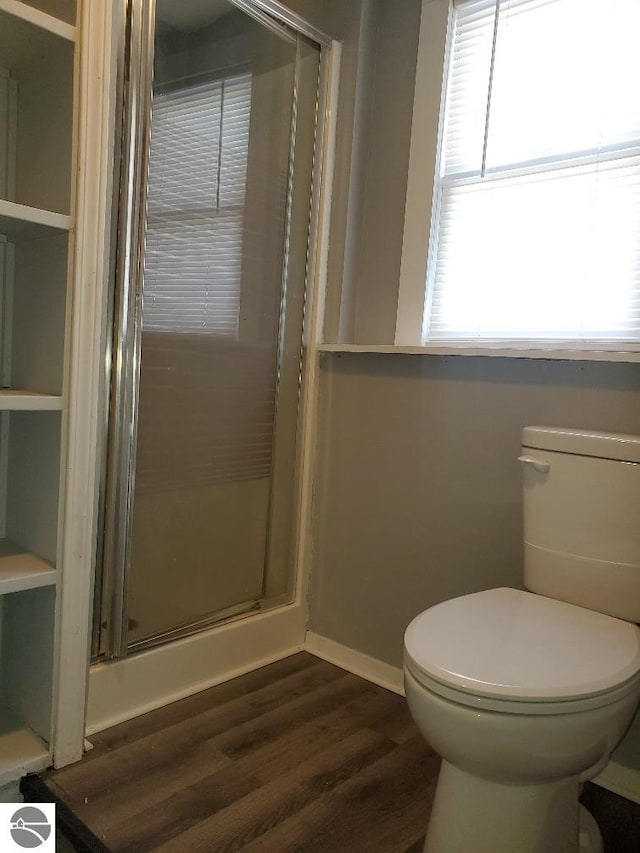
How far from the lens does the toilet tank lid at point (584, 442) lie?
1348 mm

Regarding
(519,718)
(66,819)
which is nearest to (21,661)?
(66,819)

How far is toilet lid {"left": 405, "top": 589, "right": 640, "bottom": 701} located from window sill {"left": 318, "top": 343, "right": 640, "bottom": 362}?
56 cm

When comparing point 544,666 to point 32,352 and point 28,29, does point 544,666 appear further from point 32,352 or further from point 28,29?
point 28,29

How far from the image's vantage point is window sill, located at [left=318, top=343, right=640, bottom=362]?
1466 mm

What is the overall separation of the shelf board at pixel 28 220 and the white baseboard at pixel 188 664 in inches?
41.5

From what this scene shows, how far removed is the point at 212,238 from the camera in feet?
5.81

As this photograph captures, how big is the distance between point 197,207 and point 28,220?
52cm

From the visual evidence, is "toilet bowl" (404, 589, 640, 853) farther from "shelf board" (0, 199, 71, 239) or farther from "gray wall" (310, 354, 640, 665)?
"shelf board" (0, 199, 71, 239)

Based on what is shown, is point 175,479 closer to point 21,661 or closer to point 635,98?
point 21,661

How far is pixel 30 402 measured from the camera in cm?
133

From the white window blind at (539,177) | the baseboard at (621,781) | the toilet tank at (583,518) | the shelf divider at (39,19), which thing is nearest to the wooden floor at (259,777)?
the baseboard at (621,781)

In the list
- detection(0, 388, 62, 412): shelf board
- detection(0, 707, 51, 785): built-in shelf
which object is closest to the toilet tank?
detection(0, 388, 62, 412): shelf board

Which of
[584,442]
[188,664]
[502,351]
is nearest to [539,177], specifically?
[502,351]

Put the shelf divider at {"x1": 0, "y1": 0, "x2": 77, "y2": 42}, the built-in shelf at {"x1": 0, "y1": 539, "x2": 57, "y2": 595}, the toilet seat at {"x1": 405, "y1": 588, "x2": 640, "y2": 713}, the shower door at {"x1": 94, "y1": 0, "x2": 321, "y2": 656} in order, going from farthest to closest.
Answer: the shower door at {"x1": 94, "y1": 0, "x2": 321, "y2": 656} → the built-in shelf at {"x1": 0, "y1": 539, "x2": 57, "y2": 595} → the shelf divider at {"x1": 0, "y1": 0, "x2": 77, "y2": 42} → the toilet seat at {"x1": 405, "y1": 588, "x2": 640, "y2": 713}
